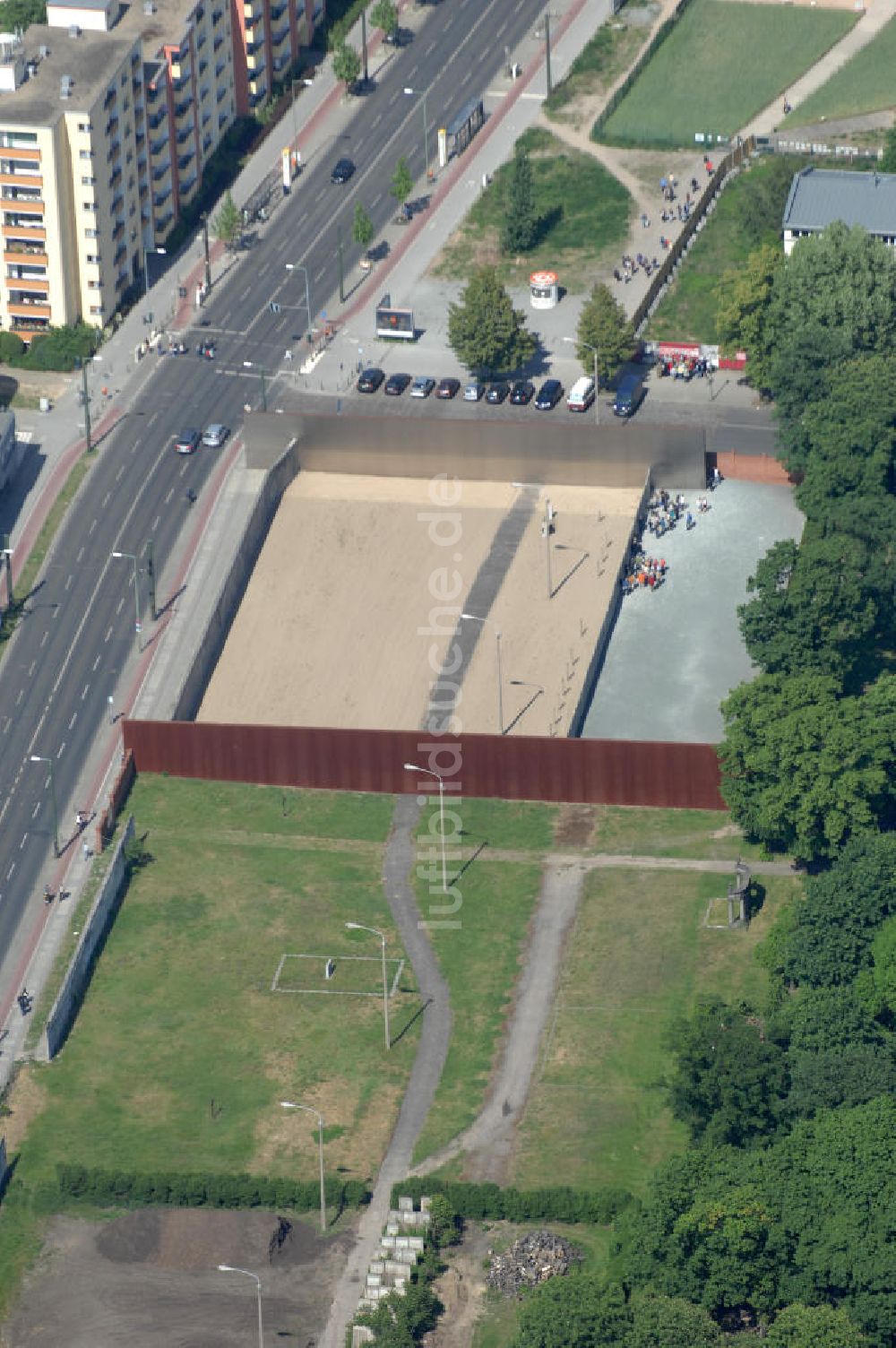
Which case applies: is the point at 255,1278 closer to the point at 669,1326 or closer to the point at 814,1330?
the point at 669,1326

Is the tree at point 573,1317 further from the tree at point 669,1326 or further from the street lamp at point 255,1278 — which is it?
the street lamp at point 255,1278

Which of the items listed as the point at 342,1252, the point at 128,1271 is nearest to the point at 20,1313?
the point at 128,1271

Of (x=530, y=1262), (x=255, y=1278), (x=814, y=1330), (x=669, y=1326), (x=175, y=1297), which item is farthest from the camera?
(x=530, y=1262)

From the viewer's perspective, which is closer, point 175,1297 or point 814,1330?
point 814,1330

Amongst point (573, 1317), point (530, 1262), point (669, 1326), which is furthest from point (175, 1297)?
point (669, 1326)

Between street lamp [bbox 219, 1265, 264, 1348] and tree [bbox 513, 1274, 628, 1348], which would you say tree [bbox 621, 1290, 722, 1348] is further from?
street lamp [bbox 219, 1265, 264, 1348]
